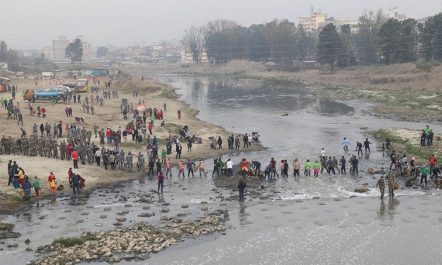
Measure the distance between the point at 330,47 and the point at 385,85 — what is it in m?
28.6

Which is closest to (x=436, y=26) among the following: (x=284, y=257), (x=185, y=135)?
(x=185, y=135)

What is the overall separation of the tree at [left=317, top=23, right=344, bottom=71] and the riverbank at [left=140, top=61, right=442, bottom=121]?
3149mm

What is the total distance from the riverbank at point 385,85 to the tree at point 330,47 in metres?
3.15

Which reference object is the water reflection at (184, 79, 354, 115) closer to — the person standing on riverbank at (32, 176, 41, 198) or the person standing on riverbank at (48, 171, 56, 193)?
the person standing on riverbank at (48, 171, 56, 193)

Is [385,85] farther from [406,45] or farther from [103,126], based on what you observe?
[103,126]

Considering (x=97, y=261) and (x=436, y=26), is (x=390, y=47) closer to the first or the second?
(x=436, y=26)

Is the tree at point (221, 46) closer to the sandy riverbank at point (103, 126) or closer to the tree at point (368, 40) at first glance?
the tree at point (368, 40)

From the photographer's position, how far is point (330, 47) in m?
128

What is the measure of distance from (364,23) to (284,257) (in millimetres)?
128467

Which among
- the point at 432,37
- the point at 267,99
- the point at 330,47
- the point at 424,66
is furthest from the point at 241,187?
the point at 330,47

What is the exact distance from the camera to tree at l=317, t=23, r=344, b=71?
416 ft

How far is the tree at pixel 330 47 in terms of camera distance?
126812 mm

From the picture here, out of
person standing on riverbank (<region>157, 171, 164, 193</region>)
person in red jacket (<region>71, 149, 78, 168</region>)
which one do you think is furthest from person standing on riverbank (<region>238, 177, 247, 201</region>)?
person in red jacket (<region>71, 149, 78, 168</region>)

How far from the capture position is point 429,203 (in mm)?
29859
